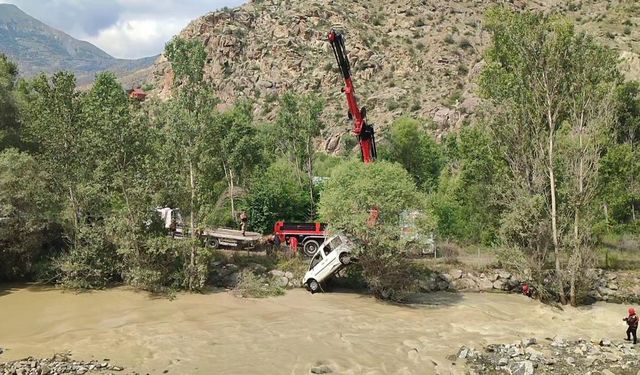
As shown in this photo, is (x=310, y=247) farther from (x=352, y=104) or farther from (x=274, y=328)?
(x=274, y=328)

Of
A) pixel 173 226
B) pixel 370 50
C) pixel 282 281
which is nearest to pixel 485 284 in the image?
pixel 282 281

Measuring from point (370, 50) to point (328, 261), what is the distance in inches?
2543

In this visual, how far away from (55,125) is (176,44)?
7.16m

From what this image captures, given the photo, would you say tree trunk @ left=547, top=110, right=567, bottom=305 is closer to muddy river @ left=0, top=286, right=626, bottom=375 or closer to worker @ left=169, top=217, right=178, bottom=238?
muddy river @ left=0, top=286, right=626, bottom=375

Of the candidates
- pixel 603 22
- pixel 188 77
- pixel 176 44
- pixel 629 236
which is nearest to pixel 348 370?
pixel 188 77

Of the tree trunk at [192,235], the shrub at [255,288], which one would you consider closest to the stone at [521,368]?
the shrub at [255,288]

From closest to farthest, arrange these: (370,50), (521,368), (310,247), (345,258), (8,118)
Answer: (521,368)
(345,258)
(310,247)
(8,118)
(370,50)

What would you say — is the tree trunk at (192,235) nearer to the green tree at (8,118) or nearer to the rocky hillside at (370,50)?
the green tree at (8,118)

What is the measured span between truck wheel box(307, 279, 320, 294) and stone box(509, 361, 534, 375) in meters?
10.4

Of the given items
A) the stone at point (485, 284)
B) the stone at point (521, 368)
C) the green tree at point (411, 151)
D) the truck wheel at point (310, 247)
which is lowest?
the stone at point (485, 284)

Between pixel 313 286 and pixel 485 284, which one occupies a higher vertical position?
pixel 313 286

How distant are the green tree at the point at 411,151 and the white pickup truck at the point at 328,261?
2280 centimetres

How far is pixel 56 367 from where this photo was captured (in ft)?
41.2

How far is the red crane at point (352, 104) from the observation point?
25.3 metres
